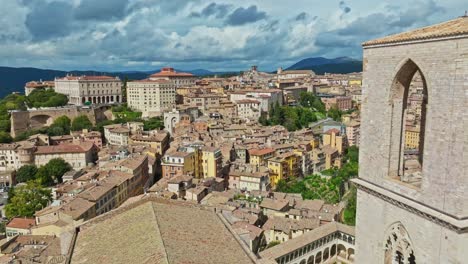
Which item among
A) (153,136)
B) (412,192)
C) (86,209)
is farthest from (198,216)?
(153,136)

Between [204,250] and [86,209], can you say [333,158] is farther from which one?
[204,250]

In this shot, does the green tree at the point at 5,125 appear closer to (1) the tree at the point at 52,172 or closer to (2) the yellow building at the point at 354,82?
(1) the tree at the point at 52,172

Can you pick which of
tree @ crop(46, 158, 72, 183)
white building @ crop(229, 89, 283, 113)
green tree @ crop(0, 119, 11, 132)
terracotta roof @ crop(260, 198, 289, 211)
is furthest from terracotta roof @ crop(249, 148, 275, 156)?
green tree @ crop(0, 119, 11, 132)

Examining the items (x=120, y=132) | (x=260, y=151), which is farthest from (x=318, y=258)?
(x=120, y=132)

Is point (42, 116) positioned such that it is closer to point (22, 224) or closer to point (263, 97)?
point (263, 97)

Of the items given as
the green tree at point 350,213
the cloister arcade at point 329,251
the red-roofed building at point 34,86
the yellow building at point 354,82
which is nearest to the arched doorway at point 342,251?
the cloister arcade at point 329,251
